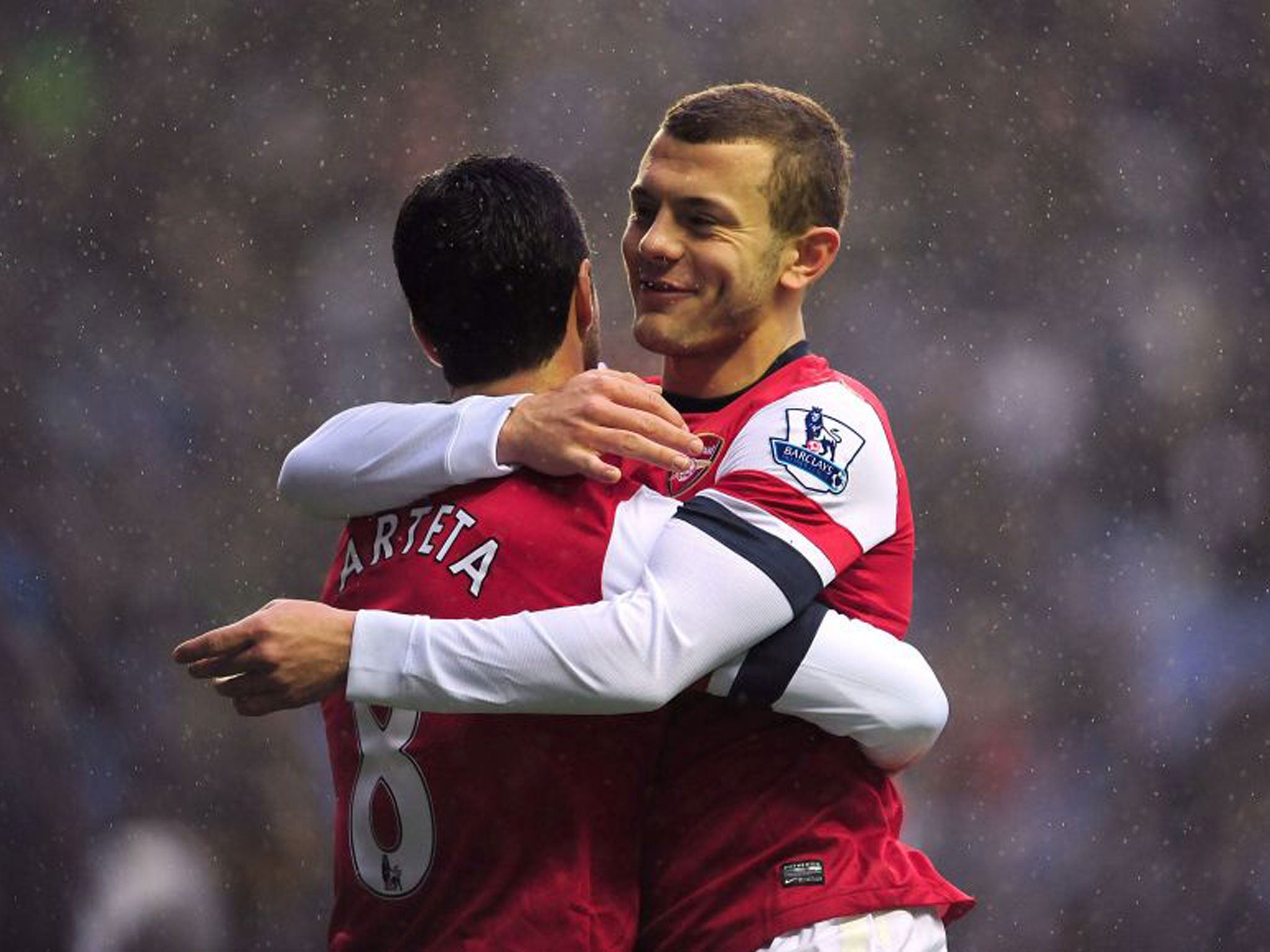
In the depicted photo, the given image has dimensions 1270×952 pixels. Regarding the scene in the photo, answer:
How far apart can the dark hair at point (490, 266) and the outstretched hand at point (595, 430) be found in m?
0.11

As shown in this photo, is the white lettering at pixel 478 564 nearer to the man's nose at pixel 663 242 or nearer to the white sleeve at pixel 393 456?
Answer: the white sleeve at pixel 393 456

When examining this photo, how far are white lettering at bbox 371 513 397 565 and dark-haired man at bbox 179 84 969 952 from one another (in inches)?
3.3

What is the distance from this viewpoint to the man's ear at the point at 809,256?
7.91 ft

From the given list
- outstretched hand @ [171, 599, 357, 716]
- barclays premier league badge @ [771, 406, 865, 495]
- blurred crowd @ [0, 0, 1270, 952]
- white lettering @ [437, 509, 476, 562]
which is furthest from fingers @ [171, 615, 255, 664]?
blurred crowd @ [0, 0, 1270, 952]

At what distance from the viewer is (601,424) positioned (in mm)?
2064

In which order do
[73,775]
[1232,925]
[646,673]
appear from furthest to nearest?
[1232,925]
[73,775]
[646,673]

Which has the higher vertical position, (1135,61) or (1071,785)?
Answer: (1135,61)

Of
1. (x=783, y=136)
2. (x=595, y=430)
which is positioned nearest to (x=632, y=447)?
(x=595, y=430)

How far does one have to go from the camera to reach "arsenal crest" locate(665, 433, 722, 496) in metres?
2.29

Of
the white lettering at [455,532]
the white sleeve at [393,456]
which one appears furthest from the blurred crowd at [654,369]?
the white lettering at [455,532]

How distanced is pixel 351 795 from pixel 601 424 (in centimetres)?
52

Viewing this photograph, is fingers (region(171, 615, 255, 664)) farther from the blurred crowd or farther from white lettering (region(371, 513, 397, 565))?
the blurred crowd

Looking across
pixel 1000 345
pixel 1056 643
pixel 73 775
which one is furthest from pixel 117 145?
pixel 1056 643

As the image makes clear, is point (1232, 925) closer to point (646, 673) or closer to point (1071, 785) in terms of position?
point (1071, 785)
